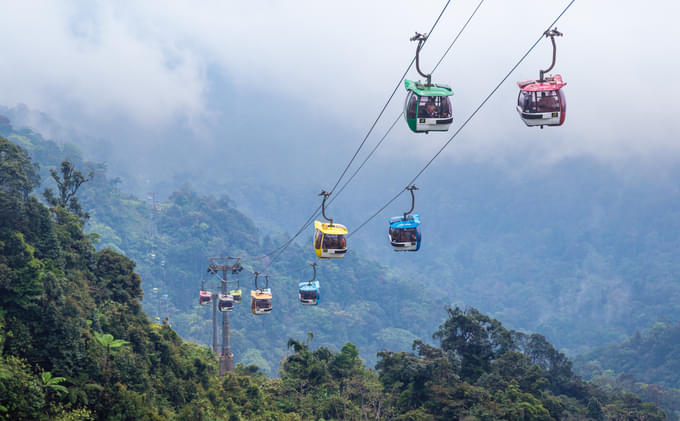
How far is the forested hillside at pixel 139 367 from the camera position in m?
30.2

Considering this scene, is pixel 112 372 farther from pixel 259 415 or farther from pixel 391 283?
pixel 391 283

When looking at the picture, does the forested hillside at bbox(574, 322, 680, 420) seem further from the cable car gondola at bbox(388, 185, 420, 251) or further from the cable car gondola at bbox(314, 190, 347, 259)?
the cable car gondola at bbox(314, 190, 347, 259)

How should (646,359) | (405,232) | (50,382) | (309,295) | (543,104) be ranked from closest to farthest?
(543,104)
(50,382)
(405,232)
(309,295)
(646,359)

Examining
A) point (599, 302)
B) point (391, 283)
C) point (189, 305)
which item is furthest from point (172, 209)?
point (599, 302)

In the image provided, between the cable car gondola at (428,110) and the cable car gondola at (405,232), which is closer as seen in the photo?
the cable car gondola at (428,110)

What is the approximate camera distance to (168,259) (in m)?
148

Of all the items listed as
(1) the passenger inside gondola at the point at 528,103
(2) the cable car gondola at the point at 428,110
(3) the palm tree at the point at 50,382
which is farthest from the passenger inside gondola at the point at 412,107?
(3) the palm tree at the point at 50,382

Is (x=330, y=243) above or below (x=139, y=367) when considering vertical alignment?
above

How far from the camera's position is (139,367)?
34.2 meters

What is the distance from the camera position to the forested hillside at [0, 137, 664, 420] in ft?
99.0

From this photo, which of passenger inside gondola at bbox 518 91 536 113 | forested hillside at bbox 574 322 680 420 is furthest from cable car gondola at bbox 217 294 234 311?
forested hillside at bbox 574 322 680 420

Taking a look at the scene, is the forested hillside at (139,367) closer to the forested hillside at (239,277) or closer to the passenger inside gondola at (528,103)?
the passenger inside gondola at (528,103)

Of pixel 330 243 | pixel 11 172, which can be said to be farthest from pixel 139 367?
pixel 11 172

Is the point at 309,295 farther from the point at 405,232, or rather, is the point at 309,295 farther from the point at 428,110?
the point at 428,110
